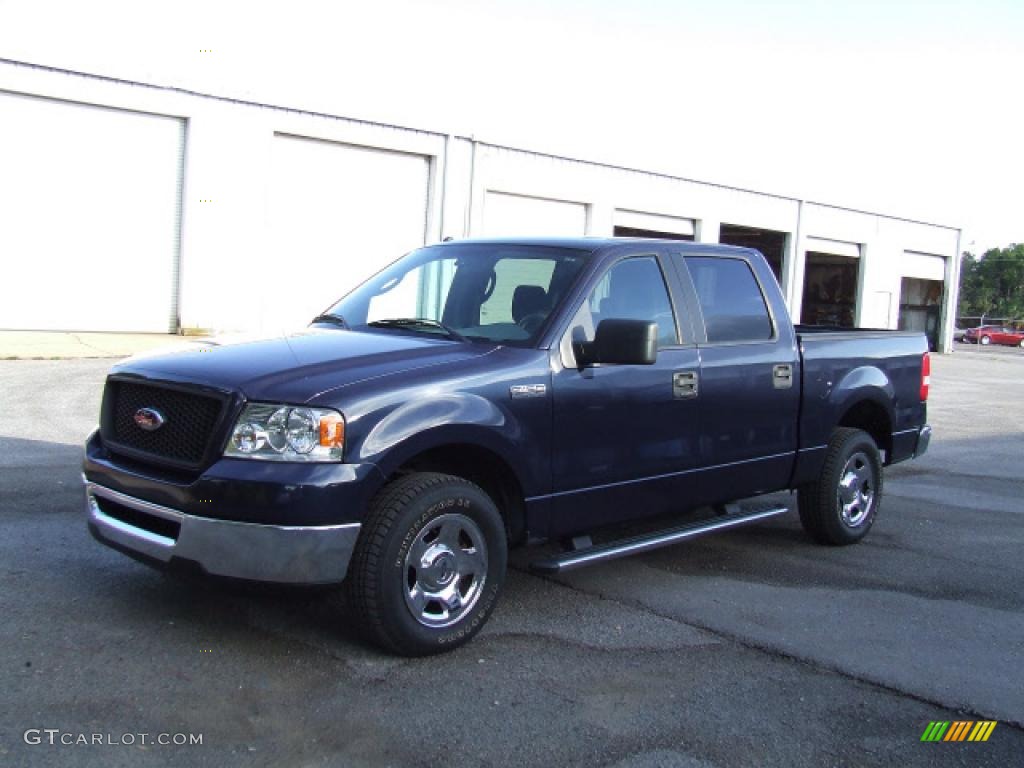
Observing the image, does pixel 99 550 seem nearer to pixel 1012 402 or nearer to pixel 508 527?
pixel 508 527

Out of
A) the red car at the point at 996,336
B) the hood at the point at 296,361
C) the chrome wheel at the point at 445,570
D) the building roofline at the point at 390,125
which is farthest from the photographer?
the red car at the point at 996,336

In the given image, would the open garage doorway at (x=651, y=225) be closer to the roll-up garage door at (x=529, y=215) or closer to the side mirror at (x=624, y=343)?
the roll-up garage door at (x=529, y=215)

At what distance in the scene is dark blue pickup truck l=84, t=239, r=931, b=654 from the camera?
13.7ft

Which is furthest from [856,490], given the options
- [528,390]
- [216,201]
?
[216,201]

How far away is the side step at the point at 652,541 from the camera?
4.96 m

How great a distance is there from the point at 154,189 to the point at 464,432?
17.4 metres

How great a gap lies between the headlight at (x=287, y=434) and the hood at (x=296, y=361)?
0.07 meters

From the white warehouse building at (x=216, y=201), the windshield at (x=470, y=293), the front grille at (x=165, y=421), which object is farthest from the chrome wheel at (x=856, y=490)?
the white warehouse building at (x=216, y=201)

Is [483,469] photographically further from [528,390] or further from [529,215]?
[529,215]

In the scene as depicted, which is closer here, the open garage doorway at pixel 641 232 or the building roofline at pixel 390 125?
the building roofline at pixel 390 125

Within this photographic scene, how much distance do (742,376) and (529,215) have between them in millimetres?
19453

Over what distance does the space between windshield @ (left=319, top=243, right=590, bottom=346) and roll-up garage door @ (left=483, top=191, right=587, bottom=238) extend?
59.4 feet

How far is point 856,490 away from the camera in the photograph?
277 inches
